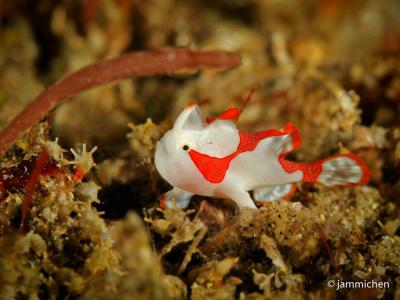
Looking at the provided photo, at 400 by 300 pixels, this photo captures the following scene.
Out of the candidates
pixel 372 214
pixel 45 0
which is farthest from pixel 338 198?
pixel 45 0

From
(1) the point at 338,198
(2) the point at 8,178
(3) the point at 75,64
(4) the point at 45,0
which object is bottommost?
(1) the point at 338,198

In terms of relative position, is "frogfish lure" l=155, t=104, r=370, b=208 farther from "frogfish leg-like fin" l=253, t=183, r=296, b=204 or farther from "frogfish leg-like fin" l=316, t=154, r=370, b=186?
"frogfish leg-like fin" l=316, t=154, r=370, b=186

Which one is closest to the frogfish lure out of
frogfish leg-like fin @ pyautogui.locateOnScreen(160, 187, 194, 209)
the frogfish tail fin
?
frogfish leg-like fin @ pyautogui.locateOnScreen(160, 187, 194, 209)

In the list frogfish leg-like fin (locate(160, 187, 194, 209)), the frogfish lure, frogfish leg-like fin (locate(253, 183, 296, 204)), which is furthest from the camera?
frogfish leg-like fin (locate(253, 183, 296, 204))

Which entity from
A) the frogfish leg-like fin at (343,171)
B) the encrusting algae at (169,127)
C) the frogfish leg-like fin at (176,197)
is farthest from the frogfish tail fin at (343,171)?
the frogfish leg-like fin at (176,197)

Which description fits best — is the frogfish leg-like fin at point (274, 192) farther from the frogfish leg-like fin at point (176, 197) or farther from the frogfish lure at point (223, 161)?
the frogfish leg-like fin at point (176, 197)

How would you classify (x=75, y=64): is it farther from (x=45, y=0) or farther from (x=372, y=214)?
(x=372, y=214)
